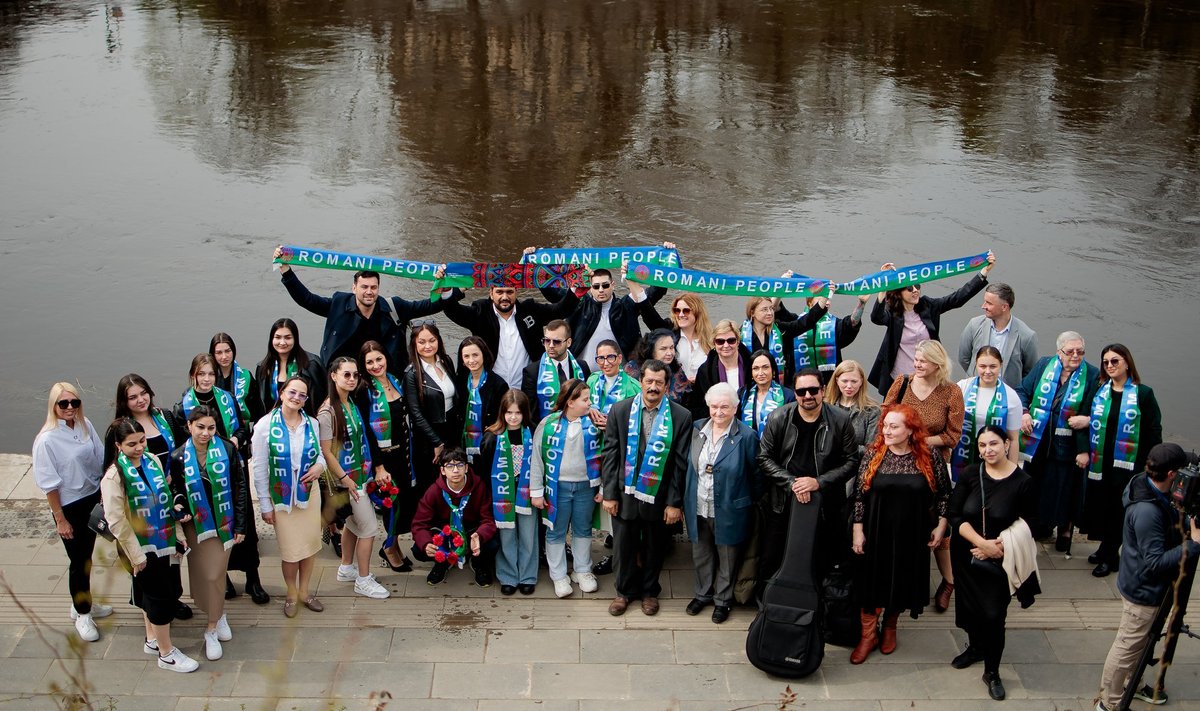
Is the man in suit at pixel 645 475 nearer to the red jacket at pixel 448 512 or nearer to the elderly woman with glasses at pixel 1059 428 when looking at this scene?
the red jacket at pixel 448 512

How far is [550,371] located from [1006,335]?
3.19 m

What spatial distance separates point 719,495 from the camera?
7551 millimetres

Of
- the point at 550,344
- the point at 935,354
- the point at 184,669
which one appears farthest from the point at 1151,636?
the point at 184,669

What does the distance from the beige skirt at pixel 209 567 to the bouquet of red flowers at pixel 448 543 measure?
1.30m

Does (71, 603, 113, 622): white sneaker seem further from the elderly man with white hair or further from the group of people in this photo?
the elderly man with white hair

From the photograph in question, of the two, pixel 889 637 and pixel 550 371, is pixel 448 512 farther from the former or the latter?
pixel 889 637

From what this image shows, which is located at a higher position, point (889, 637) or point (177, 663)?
point (889, 637)

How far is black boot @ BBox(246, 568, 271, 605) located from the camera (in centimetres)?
789

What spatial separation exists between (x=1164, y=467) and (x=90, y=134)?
16293mm

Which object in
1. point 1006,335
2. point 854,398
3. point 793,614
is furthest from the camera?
point 1006,335

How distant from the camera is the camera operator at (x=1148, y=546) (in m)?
6.38

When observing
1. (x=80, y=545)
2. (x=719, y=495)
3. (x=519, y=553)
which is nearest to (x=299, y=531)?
(x=80, y=545)

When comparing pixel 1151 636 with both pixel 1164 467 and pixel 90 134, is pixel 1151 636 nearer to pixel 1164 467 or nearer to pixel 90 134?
pixel 1164 467

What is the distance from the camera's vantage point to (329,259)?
9086 mm
